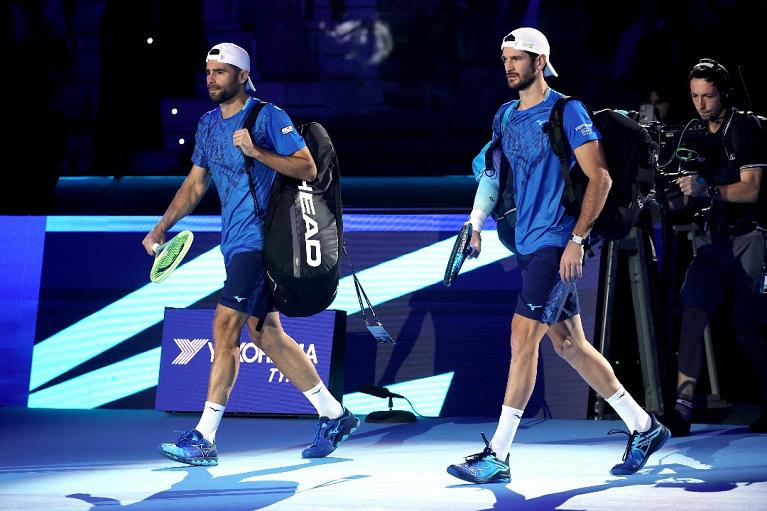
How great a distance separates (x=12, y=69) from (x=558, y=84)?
5.39 meters

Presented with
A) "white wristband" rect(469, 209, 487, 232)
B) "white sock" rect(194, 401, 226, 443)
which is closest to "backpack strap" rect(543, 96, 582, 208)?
"white wristband" rect(469, 209, 487, 232)

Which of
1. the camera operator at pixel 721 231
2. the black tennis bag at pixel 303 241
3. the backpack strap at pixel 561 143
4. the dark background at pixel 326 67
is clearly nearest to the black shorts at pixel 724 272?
the camera operator at pixel 721 231

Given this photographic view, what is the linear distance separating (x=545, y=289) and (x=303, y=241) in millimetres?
1268

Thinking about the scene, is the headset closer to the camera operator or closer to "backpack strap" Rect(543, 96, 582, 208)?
the camera operator

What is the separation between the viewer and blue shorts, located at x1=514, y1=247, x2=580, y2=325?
5.58 metres

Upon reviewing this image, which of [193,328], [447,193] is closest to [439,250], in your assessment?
[193,328]

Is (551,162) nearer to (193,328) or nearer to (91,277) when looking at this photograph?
(193,328)

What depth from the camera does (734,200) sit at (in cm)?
709

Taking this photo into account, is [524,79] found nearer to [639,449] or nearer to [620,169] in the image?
[620,169]

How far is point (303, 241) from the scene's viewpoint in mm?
6168

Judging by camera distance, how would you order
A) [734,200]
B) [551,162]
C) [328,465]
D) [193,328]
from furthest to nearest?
[193,328] < [734,200] < [328,465] < [551,162]

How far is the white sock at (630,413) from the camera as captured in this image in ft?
19.3

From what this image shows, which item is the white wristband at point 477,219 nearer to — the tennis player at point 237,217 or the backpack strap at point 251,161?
the tennis player at point 237,217

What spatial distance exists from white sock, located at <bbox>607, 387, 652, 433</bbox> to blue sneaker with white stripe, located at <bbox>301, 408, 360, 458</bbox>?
1437mm
